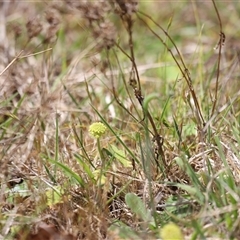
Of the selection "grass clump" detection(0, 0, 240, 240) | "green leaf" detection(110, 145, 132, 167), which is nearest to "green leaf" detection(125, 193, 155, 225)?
"grass clump" detection(0, 0, 240, 240)

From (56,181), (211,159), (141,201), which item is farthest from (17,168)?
(211,159)

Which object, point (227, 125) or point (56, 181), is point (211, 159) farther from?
point (56, 181)

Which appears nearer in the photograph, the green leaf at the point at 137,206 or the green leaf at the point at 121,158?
→ the green leaf at the point at 137,206

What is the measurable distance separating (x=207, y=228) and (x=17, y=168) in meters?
0.60

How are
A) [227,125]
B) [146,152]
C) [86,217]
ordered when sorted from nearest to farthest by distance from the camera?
1. [86,217]
2. [146,152]
3. [227,125]

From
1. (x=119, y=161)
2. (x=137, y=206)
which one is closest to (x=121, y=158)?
(x=119, y=161)

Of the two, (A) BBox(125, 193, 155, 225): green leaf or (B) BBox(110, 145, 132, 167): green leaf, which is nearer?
(A) BBox(125, 193, 155, 225): green leaf

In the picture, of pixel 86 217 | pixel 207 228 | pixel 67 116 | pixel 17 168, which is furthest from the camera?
pixel 67 116

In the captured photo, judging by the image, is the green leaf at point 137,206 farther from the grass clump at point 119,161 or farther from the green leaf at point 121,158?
the green leaf at point 121,158

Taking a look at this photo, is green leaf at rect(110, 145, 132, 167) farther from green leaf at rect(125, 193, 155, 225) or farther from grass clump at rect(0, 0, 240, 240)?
green leaf at rect(125, 193, 155, 225)

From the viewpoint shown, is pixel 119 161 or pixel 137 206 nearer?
pixel 137 206

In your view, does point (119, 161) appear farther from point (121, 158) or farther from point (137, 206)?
point (137, 206)

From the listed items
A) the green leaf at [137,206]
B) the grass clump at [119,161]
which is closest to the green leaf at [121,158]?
the grass clump at [119,161]

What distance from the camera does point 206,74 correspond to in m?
2.33
